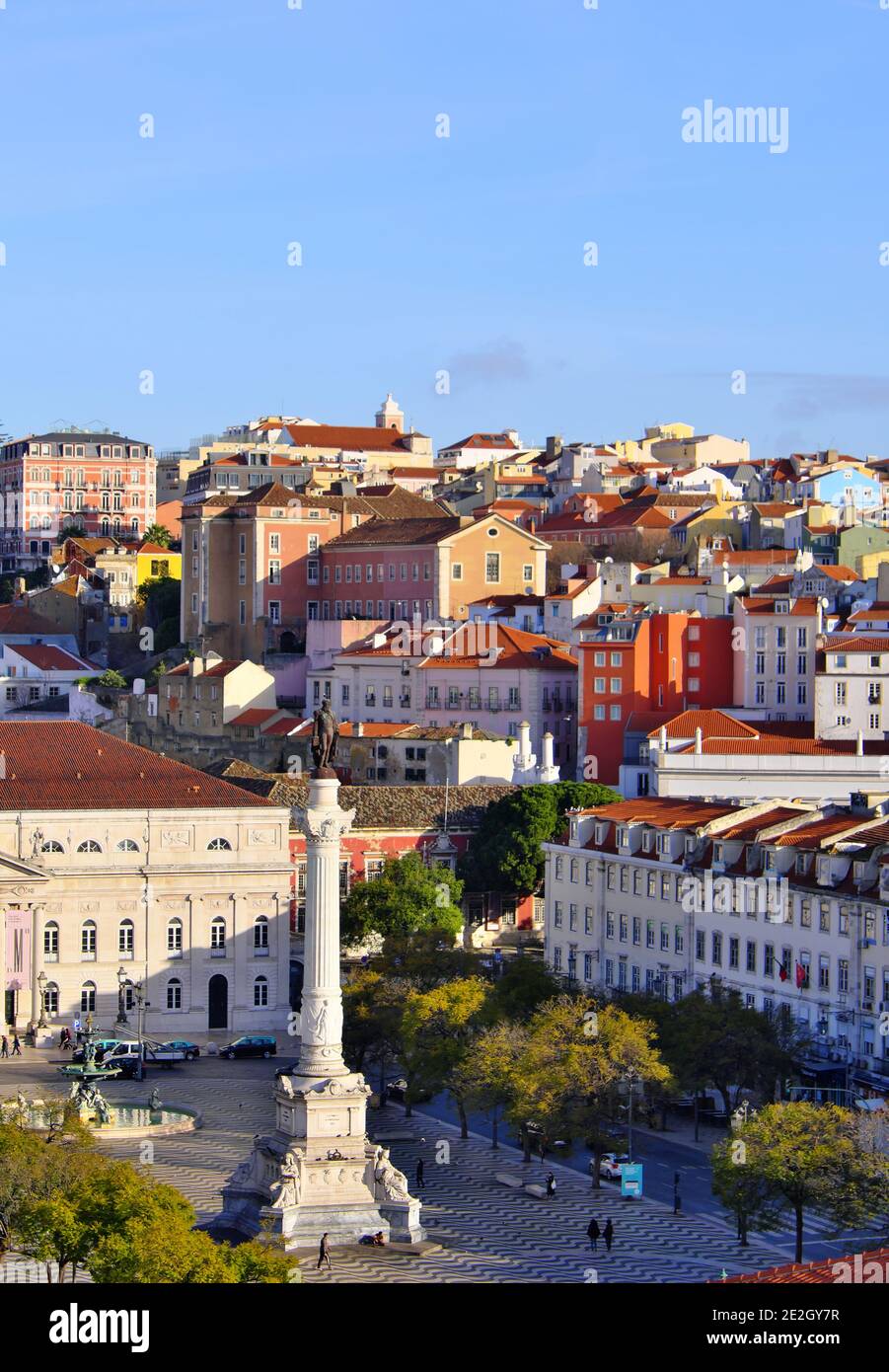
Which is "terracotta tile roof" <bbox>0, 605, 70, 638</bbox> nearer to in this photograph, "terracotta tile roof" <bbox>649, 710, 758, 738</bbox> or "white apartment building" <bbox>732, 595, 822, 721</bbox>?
"white apartment building" <bbox>732, 595, 822, 721</bbox>

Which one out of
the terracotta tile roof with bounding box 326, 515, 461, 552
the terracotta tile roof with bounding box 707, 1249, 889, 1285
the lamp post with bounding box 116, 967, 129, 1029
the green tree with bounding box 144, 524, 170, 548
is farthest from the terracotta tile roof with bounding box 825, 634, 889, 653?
the green tree with bounding box 144, 524, 170, 548

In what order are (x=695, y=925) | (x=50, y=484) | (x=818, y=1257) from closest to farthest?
(x=818, y=1257)
(x=695, y=925)
(x=50, y=484)

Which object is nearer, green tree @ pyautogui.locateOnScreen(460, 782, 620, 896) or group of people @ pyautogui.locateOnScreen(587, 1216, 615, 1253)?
group of people @ pyautogui.locateOnScreen(587, 1216, 615, 1253)

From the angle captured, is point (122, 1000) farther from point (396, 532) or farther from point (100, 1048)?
point (396, 532)

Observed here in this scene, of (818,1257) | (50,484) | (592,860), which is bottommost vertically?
(818,1257)

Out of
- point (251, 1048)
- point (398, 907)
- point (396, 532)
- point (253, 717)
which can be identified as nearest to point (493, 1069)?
point (251, 1048)

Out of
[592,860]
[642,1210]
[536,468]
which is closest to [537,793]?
[592,860]

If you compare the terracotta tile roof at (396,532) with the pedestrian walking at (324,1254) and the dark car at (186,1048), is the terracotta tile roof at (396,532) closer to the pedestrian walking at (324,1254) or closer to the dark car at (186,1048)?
the dark car at (186,1048)

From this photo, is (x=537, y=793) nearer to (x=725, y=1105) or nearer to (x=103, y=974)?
(x=103, y=974)
